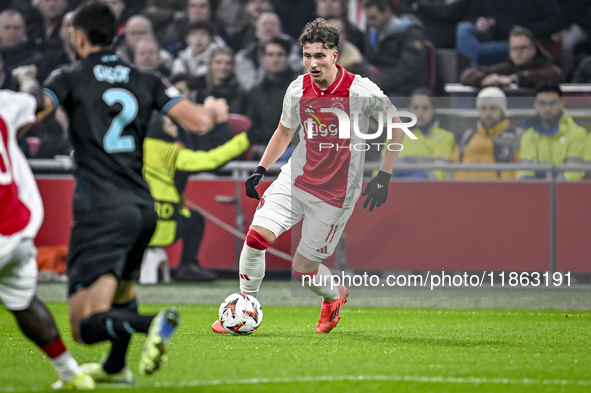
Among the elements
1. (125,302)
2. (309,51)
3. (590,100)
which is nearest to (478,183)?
(590,100)

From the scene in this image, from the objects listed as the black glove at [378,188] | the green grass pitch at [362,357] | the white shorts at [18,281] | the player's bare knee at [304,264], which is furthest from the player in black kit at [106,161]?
the black glove at [378,188]

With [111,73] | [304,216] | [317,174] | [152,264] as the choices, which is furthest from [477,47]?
[111,73]

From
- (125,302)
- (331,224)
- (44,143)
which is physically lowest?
(44,143)

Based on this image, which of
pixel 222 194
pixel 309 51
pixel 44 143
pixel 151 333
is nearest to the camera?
pixel 151 333

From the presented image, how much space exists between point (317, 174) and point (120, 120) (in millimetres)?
2859

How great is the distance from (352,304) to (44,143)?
5319mm

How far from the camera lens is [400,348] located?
19.1ft

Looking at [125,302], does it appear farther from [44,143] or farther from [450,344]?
[44,143]

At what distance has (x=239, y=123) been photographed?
12.0 m

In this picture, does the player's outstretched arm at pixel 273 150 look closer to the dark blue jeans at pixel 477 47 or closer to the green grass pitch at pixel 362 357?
the green grass pitch at pixel 362 357

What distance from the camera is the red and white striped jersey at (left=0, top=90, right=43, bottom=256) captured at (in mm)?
3854

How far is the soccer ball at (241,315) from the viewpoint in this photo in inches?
256

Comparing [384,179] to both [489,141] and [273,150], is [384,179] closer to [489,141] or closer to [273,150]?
[273,150]

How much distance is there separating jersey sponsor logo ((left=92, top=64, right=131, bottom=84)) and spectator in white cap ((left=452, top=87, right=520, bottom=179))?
21.7 ft
